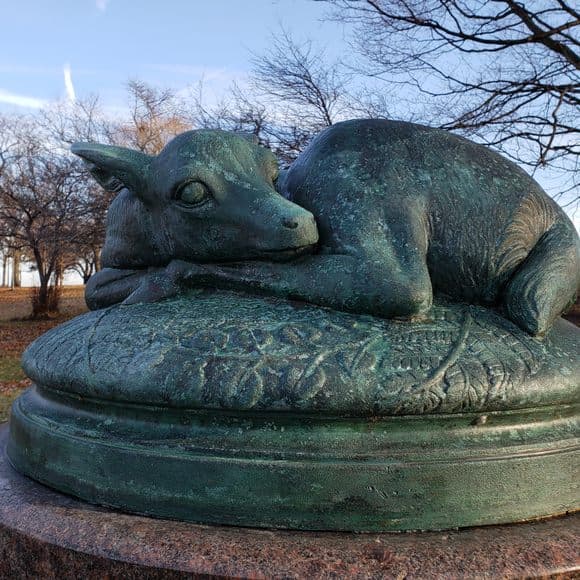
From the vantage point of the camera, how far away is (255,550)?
156 cm

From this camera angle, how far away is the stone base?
1.49 meters

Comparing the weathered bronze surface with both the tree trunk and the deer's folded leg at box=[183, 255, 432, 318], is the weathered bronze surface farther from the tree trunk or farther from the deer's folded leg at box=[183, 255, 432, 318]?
the tree trunk

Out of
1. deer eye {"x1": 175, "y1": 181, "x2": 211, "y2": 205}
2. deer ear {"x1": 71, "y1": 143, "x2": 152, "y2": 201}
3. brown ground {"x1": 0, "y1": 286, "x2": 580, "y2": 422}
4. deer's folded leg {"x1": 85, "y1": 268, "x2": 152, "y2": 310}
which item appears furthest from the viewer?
brown ground {"x1": 0, "y1": 286, "x2": 580, "y2": 422}

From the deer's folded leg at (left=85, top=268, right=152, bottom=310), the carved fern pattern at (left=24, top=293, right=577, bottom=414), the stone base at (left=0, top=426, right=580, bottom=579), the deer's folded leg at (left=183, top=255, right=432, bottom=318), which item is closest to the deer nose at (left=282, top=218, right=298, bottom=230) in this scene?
the deer's folded leg at (left=183, top=255, right=432, bottom=318)

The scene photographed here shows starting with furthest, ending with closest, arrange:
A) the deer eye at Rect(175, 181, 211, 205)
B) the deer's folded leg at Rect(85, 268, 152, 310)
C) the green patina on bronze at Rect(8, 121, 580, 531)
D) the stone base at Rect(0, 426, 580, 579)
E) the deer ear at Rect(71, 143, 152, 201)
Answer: the deer's folded leg at Rect(85, 268, 152, 310), the deer ear at Rect(71, 143, 152, 201), the deer eye at Rect(175, 181, 211, 205), the green patina on bronze at Rect(8, 121, 580, 531), the stone base at Rect(0, 426, 580, 579)

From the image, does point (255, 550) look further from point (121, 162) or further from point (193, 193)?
point (121, 162)

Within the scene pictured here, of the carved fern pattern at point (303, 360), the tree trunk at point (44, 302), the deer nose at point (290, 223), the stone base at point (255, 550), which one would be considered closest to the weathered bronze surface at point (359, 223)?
the deer nose at point (290, 223)

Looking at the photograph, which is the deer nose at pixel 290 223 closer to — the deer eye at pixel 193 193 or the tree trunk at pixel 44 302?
the deer eye at pixel 193 193

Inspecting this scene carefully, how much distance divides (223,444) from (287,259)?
2.31ft

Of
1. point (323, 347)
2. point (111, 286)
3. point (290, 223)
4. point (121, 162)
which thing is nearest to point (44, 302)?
point (111, 286)

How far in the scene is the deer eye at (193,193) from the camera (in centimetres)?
212

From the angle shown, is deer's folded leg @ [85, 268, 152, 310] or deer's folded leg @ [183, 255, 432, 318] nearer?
deer's folded leg @ [183, 255, 432, 318]

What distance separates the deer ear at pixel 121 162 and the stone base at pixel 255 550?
1135 mm

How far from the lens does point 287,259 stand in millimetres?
2156
